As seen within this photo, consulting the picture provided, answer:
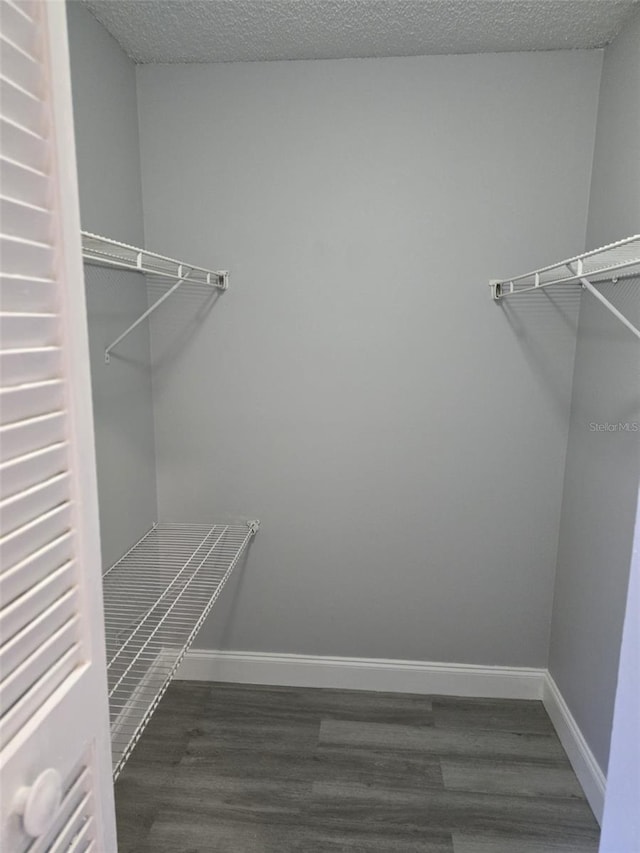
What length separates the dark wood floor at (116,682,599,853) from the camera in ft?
5.13

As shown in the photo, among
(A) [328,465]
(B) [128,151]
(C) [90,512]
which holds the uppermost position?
(B) [128,151]

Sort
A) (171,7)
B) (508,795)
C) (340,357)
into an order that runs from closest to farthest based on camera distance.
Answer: (171,7)
(508,795)
(340,357)

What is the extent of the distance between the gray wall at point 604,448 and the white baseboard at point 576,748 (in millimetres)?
37

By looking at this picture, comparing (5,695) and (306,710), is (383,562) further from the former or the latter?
(5,695)

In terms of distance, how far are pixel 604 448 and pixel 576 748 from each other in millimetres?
980

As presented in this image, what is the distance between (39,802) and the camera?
583 millimetres

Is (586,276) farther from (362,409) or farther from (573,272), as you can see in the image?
(362,409)

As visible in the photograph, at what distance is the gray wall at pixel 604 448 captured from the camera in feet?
5.02

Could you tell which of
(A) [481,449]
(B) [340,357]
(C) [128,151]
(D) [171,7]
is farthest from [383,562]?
(D) [171,7]

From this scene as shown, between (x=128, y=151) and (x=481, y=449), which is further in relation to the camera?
(x=481, y=449)

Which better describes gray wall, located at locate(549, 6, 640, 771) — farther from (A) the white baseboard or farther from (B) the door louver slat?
(B) the door louver slat

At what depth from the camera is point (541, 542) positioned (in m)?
2.04

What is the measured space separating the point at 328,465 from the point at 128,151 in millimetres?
1262

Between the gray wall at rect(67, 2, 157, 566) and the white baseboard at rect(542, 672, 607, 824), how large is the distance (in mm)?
1607
